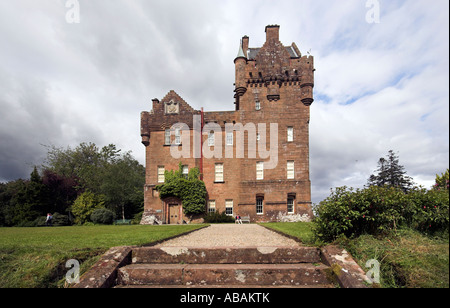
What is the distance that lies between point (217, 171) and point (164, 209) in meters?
6.93

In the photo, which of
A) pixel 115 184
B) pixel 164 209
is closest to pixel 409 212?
pixel 164 209

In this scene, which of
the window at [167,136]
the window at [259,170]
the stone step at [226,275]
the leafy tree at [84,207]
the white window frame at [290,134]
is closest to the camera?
the stone step at [226,275]

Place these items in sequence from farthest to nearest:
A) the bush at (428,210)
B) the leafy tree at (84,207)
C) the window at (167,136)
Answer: the leafy tree at (84,207)
the window at (167,136)
the bush at (428,210)

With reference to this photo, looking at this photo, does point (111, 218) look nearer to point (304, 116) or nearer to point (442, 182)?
point (304, 116)

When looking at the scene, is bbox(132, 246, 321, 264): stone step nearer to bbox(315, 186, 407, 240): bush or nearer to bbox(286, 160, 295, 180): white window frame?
bbox(315, 186, 407, 240): bush

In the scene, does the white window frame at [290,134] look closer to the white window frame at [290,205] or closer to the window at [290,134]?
the window at [290,134]

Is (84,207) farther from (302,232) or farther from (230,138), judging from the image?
(302,232)

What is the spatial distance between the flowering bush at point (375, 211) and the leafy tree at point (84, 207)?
2943 cm

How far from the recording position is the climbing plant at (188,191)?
83.7 ft

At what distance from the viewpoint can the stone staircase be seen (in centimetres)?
454

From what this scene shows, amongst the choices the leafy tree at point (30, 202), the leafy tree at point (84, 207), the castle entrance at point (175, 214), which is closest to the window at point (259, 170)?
the castle entrance at point (175, 214)

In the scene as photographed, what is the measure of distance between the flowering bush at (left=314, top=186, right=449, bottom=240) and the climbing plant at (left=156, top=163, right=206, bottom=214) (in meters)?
20.4

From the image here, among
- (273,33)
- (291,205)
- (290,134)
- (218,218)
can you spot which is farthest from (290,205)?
(273,33)
